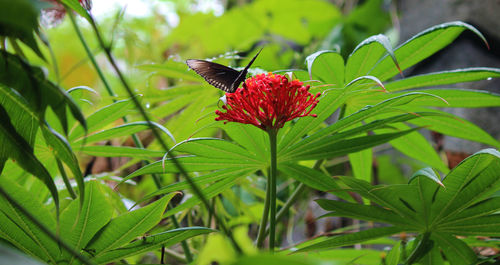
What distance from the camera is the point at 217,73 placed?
27.2 inches

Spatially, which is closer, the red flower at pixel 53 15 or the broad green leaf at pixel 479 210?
the broad green leaf at pixel 479 210

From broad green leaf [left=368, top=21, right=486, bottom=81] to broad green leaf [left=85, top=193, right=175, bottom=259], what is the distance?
18.4 inches

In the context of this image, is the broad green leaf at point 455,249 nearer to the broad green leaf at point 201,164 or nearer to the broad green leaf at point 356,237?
the broad green leaf at point 356,237

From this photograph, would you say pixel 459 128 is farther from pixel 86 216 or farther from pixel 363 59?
pixel 86 216

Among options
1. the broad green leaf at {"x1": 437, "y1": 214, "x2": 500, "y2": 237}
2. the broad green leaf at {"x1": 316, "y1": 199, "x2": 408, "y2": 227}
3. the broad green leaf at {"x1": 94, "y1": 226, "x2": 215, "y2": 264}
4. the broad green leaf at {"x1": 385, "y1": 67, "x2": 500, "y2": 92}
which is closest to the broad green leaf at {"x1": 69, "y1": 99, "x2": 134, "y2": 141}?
the broad green leaf at {"x1": 94, "y1": 226, "x2": 215, "y2": 264}

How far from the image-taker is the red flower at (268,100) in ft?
2.14

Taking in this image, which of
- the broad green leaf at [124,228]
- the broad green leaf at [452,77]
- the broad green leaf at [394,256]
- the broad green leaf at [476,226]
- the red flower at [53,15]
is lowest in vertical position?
the broad green leaf at [394,256]

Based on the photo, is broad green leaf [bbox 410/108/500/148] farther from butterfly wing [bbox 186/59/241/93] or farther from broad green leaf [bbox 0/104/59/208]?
broad green leaf [bbox 0/104/59/208]

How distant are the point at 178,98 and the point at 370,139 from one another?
480 millimetres

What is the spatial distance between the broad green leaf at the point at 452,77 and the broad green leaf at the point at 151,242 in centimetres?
47

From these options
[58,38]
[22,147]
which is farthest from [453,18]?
[58,38]

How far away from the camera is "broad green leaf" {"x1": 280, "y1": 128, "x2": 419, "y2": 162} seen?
71 centimetres

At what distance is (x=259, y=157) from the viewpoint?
78 centimetres

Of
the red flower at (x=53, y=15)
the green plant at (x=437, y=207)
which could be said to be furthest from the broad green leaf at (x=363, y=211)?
the red flower at (x=53, y=15)
